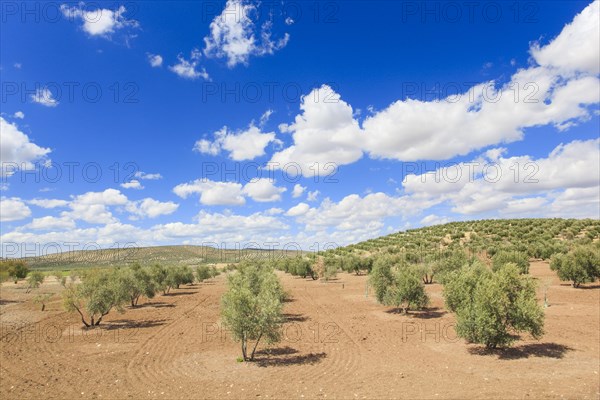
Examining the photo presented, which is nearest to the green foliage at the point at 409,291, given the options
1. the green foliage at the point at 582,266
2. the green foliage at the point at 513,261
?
the green foliage at the point at 513,261

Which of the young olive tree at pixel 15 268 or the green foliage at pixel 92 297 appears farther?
the young olive tree at pixel 15 268

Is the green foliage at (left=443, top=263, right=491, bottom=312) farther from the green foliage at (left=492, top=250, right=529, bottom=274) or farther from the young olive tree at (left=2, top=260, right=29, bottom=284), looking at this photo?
the young olive tree at (left=2, top=260, right=29, bottom=284)

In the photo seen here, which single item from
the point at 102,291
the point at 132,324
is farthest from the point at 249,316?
the point at 132,324

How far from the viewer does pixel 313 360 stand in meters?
21.7

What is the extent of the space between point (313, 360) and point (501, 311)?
1123 centimetres

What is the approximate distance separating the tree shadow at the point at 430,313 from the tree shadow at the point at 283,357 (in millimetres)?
13803

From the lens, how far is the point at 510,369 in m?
18.0

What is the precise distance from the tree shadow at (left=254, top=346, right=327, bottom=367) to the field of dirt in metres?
0.07

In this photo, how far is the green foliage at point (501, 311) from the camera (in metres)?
20.0

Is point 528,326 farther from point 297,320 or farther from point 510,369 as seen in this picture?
point 297,320

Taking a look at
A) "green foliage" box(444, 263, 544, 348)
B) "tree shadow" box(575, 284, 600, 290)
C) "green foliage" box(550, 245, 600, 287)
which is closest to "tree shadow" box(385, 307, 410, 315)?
"green foliage" box(444, 263, 544, 348)

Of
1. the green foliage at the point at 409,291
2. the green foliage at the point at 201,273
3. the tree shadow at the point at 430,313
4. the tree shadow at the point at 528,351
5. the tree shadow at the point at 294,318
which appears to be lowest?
the green foliage at the point at 201,273

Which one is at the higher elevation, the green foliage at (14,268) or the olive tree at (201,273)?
the green foliage at (14,268)

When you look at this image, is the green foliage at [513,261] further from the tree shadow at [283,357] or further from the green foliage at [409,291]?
the tree shadow at [283,357]
